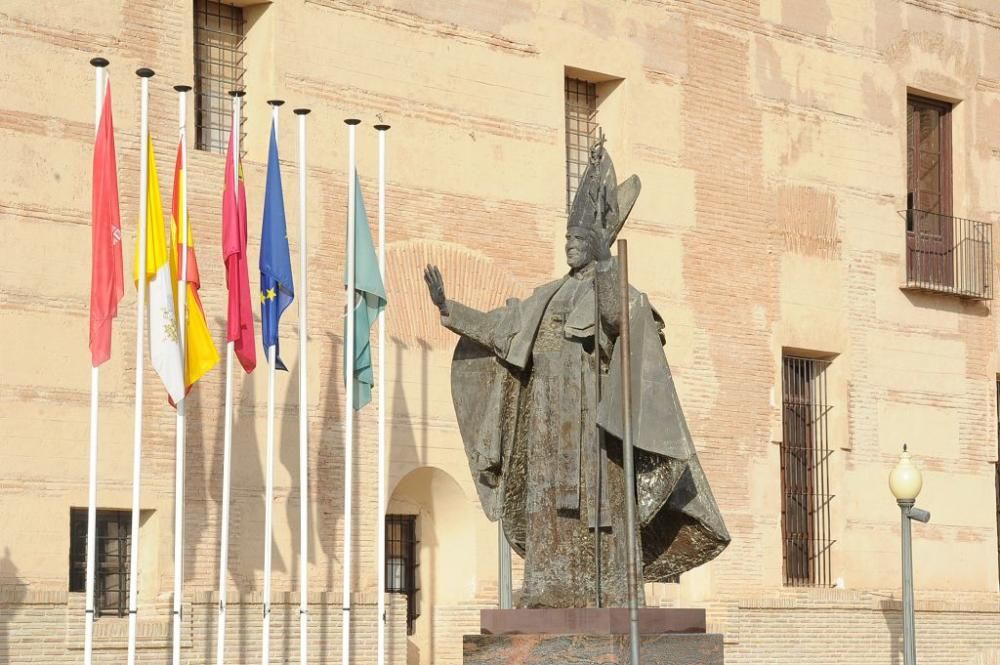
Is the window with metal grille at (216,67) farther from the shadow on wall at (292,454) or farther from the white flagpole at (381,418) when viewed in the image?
the shadow on wall at (292,454)

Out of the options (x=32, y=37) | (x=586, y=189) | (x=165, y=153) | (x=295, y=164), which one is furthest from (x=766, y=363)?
(x=586, y=189)

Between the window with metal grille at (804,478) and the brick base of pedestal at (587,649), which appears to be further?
the window with metal grille at (804,478)

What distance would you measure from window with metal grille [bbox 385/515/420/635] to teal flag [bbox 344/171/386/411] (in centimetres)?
283

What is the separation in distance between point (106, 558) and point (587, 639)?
8.05m

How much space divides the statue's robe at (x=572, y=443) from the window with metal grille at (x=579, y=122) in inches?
398

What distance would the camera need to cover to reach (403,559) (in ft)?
61.7

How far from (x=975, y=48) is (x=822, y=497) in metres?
6.36

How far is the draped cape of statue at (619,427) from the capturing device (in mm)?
9531

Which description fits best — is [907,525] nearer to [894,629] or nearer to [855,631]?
[855,631]

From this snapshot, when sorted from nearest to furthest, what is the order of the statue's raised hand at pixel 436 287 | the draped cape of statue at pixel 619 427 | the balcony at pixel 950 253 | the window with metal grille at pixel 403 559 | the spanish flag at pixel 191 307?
the draped cape of statue at pixel 619 427 < the statue's raised hand at pixel 436 287 < the spanish flag at pixel 191 307 < the window with metal grille at pixel 403 559 < the balcony at pixel 950 253

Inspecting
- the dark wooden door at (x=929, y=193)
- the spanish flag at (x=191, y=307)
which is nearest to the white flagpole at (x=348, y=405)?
the spanish flag at (x=191, y=307)

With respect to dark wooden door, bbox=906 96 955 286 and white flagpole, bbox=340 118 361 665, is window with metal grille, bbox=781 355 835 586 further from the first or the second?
white flagpole, bbox=340 118 361 665

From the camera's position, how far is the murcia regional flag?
14.7m

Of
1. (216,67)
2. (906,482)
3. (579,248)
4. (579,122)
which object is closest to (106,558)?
(216,67)
